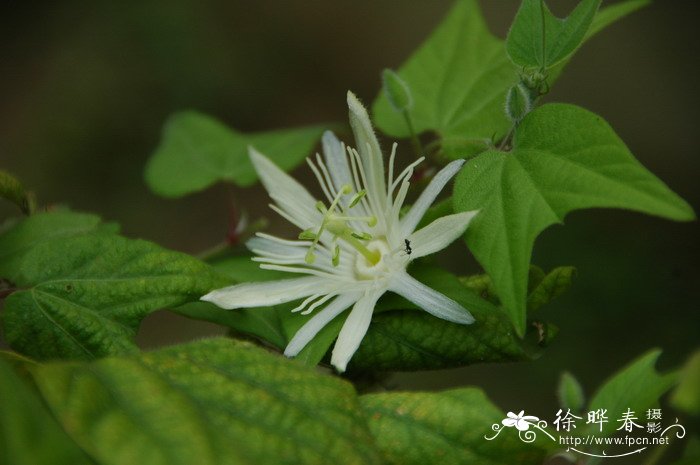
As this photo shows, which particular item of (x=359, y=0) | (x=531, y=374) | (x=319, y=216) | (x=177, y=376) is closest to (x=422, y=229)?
(x=319, y=216)

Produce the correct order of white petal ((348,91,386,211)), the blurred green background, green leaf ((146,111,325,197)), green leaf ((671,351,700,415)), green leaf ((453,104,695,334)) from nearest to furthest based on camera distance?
green leaf ((671,351,700,415)) < green leaf ((453,104,695,334)) < white petal ((348,91,386,211)) < green leaf ((146,111,325,197)) < the blurred green background

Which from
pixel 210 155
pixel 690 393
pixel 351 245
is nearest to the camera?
pixel 690 393

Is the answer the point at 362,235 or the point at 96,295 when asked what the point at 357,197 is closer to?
the point at 362,235

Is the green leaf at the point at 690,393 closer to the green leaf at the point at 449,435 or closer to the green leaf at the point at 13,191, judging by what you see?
the green leaf at the point at 449,435

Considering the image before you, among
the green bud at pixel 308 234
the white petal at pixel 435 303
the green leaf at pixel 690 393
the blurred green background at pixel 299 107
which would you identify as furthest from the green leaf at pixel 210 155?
the blurred green background at pixel 299 107

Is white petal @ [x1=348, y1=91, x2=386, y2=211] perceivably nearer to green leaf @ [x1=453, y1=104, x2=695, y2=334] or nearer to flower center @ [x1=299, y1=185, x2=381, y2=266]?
flower center @ [x1=299, y1=185, x2=381, y2=266]

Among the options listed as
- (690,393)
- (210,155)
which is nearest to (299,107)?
(210,155)

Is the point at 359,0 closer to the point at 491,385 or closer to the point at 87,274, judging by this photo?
the point at 491,385

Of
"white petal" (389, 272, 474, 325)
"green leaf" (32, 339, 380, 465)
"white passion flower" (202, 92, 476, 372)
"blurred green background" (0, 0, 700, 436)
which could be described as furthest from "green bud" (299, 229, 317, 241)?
"blurred green background" (0, 0, 700, 436)
